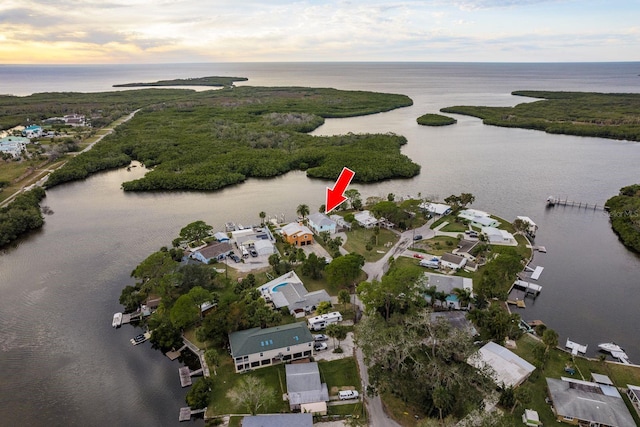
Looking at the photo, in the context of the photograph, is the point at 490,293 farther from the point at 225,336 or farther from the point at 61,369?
the point at 61,369

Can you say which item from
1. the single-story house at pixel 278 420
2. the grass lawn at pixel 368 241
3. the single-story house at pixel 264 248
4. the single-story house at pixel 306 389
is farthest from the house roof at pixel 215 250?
the single-story house at pixel 278 420

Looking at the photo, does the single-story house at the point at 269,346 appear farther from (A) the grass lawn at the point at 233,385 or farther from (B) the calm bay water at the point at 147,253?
(B) the calm bay water at the point at 147,253

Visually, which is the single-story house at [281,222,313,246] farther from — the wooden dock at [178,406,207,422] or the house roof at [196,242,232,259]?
the wooden dock at [178,406,207,422]

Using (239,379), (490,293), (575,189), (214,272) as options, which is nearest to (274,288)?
(214,272)

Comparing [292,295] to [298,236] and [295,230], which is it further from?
[295,230]

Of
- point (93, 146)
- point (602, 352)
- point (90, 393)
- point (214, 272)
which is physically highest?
point (93, 146)
